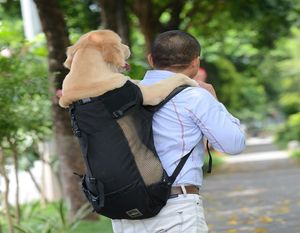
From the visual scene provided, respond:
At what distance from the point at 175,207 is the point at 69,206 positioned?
6536mm

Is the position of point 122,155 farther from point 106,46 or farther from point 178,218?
point 106,46

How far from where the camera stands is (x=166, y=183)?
9.16 feet

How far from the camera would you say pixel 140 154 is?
109 inches

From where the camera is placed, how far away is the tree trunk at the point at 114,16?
12234mm

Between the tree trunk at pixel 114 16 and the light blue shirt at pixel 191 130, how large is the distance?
30.6ft

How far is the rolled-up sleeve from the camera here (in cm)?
284

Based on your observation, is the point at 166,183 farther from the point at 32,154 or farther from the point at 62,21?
the point at 32,154

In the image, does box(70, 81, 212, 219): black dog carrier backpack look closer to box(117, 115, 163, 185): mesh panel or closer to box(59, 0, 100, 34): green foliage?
box(117, 115, 163, 185): mesh panel

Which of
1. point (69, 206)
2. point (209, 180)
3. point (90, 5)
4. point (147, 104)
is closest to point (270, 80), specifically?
point (209, 180)

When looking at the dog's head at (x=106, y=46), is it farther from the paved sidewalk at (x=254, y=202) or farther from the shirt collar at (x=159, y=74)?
the paved sidewalk at (x=254, y=202)

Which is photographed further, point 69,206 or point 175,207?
point 69,206

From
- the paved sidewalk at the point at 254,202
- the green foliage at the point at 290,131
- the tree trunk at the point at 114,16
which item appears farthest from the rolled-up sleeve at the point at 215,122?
the green foliage at the point at 290,131

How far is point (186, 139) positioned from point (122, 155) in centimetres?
32

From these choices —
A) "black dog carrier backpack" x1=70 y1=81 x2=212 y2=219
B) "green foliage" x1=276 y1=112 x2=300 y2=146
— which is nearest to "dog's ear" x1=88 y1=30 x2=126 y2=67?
"black dog carrier backpack" x1=70 y1=81 x2=212 y2=219
